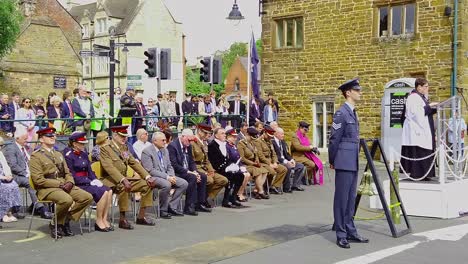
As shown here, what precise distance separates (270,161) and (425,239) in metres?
5.46


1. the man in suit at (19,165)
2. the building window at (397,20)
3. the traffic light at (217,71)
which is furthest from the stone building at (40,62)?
the man in suit at (19,165)

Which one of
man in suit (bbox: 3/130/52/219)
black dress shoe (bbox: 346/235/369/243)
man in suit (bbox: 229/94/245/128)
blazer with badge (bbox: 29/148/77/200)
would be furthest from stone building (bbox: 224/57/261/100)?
black dress shoe (bbox: 346/235/369/243)

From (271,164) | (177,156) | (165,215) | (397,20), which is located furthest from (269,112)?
(165,215)

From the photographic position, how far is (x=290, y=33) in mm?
25234

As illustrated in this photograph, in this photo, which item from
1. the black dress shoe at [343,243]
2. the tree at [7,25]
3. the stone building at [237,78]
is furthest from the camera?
the stone building at [237,78]

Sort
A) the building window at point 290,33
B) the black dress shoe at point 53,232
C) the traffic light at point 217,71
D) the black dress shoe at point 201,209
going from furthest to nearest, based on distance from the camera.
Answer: the building window at point 290,33
the traffic light at point 217,71
the black dress shoe at point 201,209
the black dress shoe at point 53,232

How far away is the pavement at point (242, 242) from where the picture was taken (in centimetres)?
775

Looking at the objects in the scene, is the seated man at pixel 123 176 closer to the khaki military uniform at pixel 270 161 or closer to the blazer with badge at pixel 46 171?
the blazer with badge at pixel 46 171

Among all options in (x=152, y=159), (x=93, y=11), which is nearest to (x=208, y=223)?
(x=152, y=159)

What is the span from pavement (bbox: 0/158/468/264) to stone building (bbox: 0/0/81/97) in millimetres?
33118

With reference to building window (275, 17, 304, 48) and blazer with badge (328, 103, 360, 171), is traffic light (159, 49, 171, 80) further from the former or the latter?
blazer with badge (328, 103, 360, 171)

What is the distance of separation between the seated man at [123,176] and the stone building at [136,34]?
51625mm

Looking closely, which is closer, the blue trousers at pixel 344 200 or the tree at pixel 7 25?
the blue trousers at pixel 344 200

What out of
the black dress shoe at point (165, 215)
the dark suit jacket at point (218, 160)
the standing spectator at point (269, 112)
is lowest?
the black dress shoe at point (165, 215)
